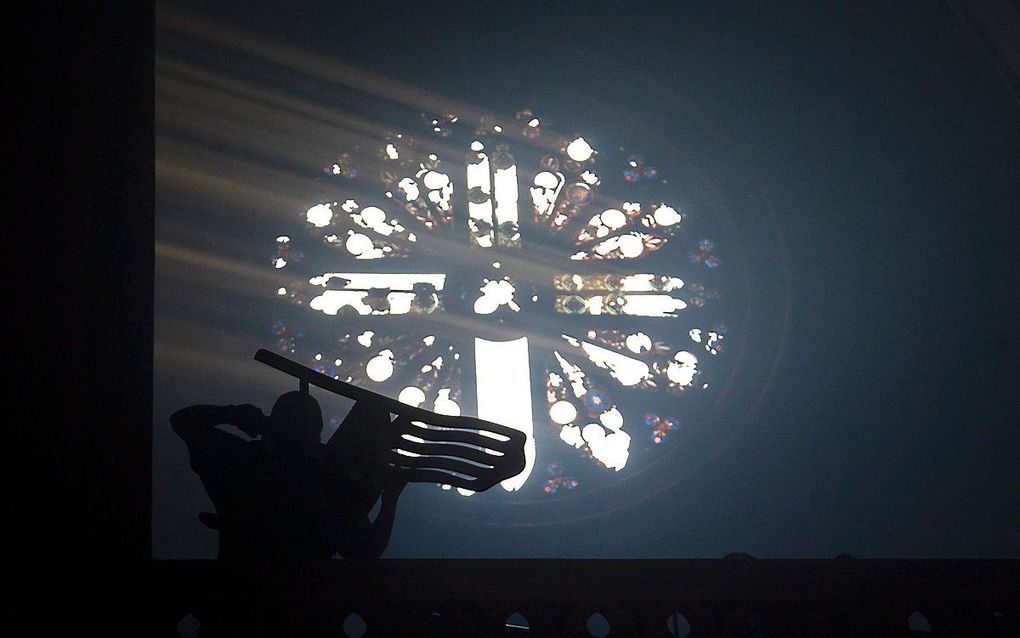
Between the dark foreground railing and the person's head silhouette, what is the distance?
22 centimetres

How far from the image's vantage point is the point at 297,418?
102 centimetres

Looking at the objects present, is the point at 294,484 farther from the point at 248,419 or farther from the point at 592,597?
the point at 592,597

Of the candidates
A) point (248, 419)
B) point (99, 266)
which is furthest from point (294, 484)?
point (99, 266)

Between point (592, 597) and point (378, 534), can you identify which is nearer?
point (592, 597)

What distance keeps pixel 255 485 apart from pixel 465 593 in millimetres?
249

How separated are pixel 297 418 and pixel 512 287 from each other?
476 centimetres

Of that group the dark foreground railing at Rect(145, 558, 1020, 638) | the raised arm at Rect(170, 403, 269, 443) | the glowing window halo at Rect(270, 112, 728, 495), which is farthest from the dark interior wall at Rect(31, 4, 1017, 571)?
the glowing window halo at Rect(270, 112, 728, 495)

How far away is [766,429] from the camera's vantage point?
5430 millimetres

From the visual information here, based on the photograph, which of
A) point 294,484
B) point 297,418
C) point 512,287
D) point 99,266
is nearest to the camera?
point 99,266

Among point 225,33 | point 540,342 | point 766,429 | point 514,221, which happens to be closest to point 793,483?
point 766,429

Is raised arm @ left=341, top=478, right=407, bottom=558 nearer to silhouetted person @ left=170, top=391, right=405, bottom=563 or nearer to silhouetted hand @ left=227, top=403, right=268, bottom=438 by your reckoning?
silhouetted person @ left=170, top=391, right=405, bottom=563

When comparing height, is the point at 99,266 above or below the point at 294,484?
above

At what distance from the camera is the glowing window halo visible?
542 cm

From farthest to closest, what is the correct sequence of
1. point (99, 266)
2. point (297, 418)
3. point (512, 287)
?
1. point (512, 287)
2. point (297, 418)
3. point (99, 266)
